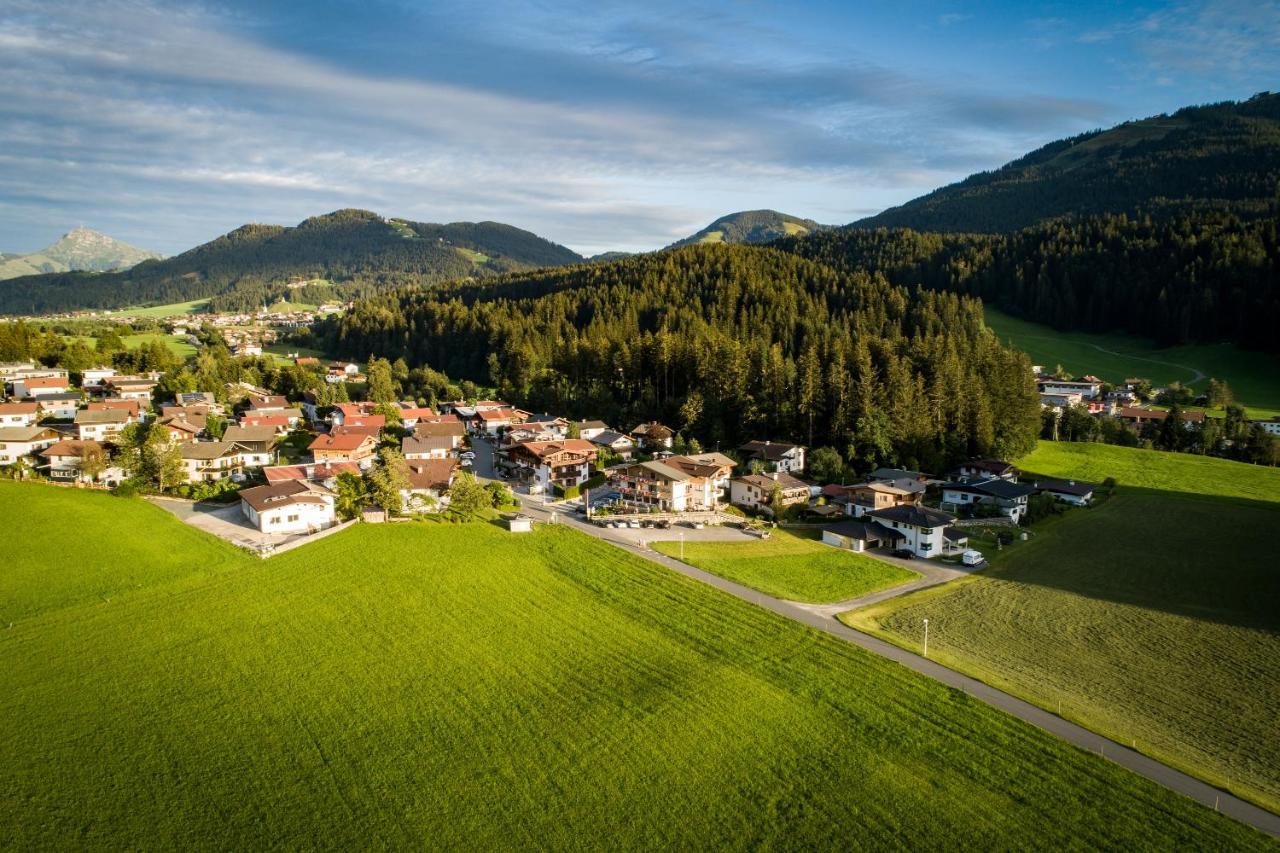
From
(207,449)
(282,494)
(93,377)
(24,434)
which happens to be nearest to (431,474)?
(282,494)

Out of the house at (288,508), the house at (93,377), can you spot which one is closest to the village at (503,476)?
the house at (288,508)

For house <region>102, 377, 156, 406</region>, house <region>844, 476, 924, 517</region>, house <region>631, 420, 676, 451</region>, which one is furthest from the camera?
house <region>102, 377, 156, 406</region>

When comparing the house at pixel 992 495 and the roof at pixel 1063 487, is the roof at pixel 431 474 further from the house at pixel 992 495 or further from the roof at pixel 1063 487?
the roof at pixel 1063 487

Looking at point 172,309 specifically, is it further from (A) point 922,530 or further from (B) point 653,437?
(A) point 922,530

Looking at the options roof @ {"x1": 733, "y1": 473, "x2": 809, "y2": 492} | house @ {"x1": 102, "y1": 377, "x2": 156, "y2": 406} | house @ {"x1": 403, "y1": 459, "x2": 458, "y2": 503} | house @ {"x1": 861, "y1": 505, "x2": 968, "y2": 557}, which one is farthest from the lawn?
house @ {"x1": 102, "y1": 377, "x2": 156, "y2": 406}

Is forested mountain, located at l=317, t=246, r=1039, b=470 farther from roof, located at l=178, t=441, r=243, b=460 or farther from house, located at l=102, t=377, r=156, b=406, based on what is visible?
house, located at l=102, t=377, r=156, b=406

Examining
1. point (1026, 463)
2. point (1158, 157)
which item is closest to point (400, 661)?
point (1026, 463)
